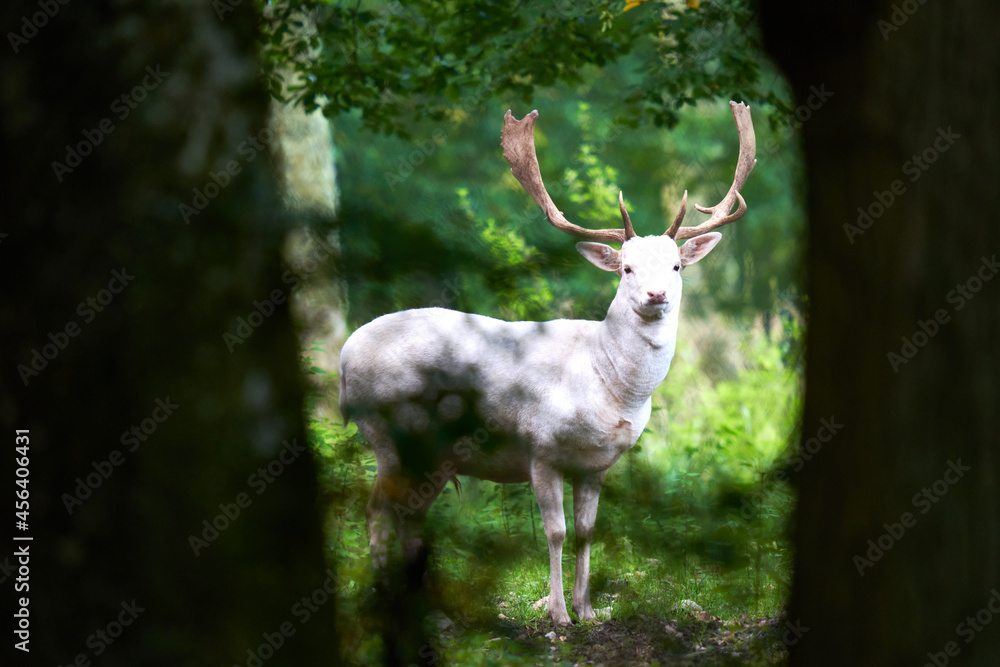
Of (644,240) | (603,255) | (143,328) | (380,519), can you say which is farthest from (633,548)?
(603,255)

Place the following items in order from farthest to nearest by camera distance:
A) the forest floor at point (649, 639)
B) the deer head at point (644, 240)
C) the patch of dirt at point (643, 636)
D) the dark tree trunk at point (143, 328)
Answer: the deer head at point (644, 240) → the patch of dirt at point (643, 636) → the forest floor at point (649, 639) → the dark tree trunk at point (143, 328)

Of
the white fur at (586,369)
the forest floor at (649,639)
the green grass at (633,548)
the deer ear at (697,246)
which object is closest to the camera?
the green grass at (633,548)

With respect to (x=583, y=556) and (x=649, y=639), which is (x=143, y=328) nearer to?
(x=649, y=639)

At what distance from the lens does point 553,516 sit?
4.16 meters

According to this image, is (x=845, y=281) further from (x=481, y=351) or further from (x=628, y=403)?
(x=628, y=403)

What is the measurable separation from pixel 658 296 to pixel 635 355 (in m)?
0.39

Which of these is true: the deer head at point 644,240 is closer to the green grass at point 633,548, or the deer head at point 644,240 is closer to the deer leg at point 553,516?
the green grass at point 633,548

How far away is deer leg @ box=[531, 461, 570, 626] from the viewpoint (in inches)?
162

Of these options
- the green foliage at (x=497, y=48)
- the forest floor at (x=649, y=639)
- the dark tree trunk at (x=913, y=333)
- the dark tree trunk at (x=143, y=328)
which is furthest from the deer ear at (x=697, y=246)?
the dark tree trunk at (x=143, y=328)

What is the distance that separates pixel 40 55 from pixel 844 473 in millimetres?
1974

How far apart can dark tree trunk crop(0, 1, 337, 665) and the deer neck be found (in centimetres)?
309

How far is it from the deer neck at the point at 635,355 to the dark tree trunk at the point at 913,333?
1.91 m

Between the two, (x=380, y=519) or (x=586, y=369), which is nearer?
(x=380, y=519)

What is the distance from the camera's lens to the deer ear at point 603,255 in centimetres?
418
